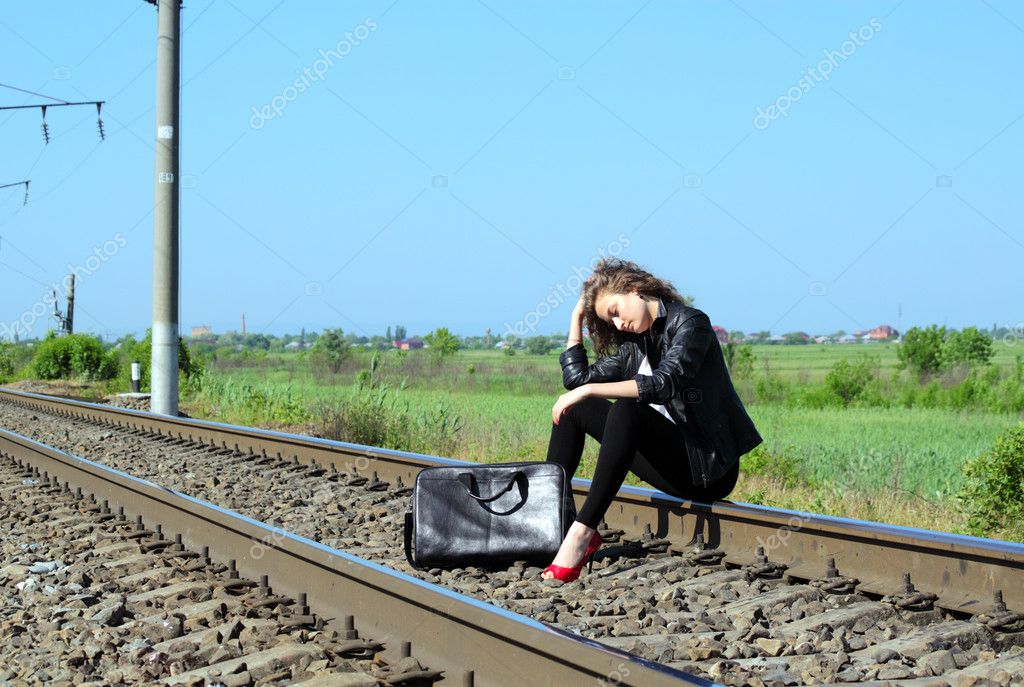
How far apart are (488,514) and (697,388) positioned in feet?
3.64

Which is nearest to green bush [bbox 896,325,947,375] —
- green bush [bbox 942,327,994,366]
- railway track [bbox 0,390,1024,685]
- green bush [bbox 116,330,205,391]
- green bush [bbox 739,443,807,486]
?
green bush [bbox 942,327,994,366]

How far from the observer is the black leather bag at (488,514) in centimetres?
484

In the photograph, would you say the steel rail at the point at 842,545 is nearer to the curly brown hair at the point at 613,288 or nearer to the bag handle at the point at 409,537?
the curly brown hair at the point at 613,288

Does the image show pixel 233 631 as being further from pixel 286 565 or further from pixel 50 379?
pixel 50 379

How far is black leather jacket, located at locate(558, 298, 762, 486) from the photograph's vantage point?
4809 millimetres

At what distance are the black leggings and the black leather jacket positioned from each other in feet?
0.24

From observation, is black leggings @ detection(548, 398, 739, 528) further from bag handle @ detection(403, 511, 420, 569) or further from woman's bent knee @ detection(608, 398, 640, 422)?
bag handle @ detection(403, 511, 420, 569)

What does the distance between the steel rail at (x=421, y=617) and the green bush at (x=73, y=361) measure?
93.5 feet

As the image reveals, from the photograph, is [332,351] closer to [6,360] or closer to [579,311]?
[6,360]

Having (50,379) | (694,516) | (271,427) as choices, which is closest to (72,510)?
(694,516)

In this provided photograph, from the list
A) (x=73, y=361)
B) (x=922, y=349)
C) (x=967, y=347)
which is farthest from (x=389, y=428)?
(x=967, y=347)

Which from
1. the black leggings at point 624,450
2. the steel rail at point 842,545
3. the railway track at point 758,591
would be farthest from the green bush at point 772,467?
the black leggings at point 624,450

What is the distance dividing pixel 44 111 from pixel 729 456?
18.2 m

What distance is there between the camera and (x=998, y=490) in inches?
285
